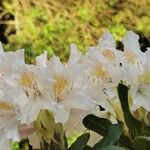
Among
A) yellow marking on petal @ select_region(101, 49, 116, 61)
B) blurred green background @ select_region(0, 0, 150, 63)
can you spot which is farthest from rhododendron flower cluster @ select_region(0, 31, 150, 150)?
blurred green background @ select_region(0, 0, 150, 63)

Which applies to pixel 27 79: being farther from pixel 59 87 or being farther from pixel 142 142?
pixel 142 142

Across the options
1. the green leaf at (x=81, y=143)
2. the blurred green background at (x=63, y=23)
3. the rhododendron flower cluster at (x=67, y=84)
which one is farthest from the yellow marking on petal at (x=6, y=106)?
the blurred green background at (x=63, y=23)

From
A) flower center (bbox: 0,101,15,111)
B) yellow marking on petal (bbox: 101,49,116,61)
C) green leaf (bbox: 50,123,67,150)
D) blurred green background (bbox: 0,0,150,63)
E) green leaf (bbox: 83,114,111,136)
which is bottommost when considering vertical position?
blurred green background (bbox: 0,0,150,63)

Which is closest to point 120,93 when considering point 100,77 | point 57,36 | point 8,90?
point 100,77

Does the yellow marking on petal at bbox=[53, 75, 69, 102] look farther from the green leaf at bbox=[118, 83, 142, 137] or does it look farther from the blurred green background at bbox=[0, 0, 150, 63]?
the blurred green background at bbox=[0, 0, 150, 63]

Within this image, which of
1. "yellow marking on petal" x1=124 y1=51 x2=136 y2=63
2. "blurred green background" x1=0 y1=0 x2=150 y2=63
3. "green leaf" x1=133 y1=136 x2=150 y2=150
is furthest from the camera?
"blurred green background" x1=0 y1=0 x2=150 y2=63

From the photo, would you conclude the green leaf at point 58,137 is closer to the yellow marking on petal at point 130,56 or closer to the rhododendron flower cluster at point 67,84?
the rhododendron flower cluster at point 67,84
